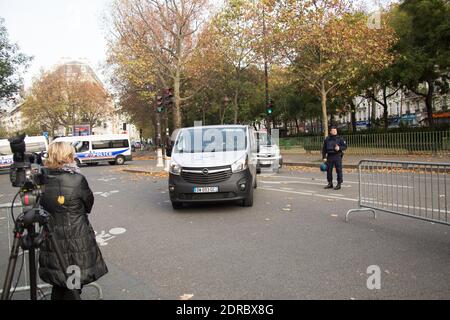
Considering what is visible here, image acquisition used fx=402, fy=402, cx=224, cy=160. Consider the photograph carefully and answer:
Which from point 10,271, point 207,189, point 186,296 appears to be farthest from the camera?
point 207,189

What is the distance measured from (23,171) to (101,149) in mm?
27425

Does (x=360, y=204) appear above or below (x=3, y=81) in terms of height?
below

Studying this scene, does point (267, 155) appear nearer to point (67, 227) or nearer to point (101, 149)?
point (67, 227)

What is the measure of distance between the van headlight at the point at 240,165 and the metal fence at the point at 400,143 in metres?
14.6

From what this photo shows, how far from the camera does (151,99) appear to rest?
1395 inches

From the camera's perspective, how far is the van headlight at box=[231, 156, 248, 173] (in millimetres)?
7985

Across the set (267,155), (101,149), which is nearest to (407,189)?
(267,155)

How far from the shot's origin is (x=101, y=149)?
2984 centimetres

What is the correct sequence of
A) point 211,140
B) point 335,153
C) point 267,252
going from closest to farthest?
point 267,252, point 211,140, point 335,153

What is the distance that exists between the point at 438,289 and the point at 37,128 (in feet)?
224

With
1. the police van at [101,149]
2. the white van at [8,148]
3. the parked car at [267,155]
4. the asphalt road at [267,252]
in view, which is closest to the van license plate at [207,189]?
the asphalt road at [267,252]
